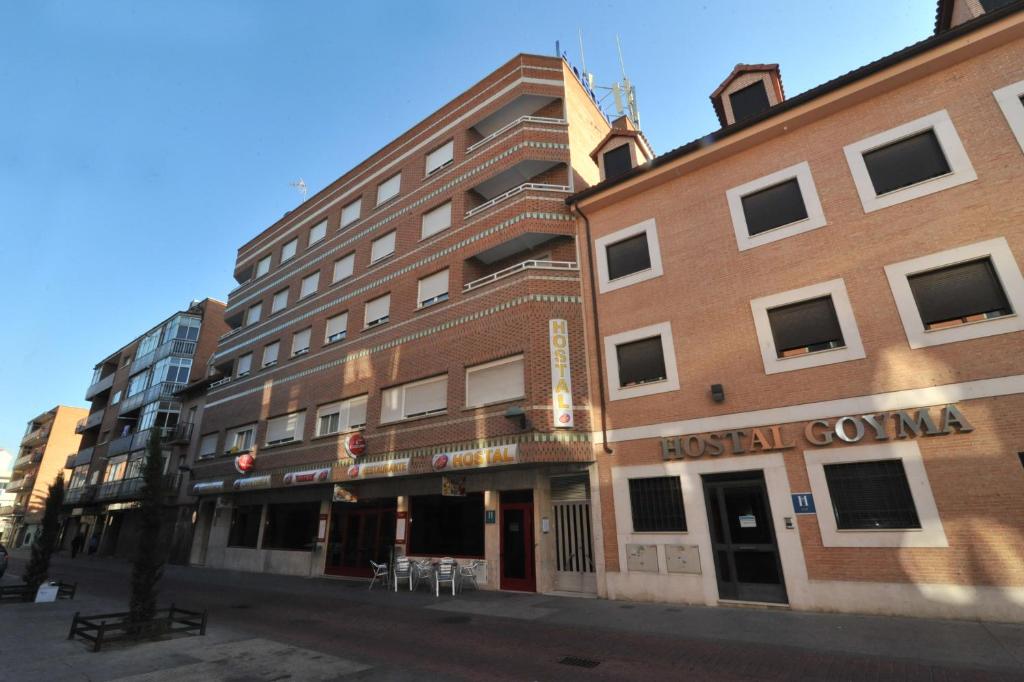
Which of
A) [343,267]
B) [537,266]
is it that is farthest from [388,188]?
[537,266]

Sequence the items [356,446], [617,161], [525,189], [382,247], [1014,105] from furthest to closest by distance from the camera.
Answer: [382,247], [356,446], [525,189], [617,161], [1014,105]

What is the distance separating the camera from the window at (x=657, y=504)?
11164 mm

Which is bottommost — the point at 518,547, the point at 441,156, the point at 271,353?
the point at 518,547

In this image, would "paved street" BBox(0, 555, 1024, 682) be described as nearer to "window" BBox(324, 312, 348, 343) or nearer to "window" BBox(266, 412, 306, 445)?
"window" BBox(266, 412, 306, 445)

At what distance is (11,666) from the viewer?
691 cm

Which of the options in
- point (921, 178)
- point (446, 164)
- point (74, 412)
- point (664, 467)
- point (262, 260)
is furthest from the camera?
point (74, 412)

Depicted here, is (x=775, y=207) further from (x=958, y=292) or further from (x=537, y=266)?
(x=537, y=266)

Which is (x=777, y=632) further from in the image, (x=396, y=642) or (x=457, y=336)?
(x=457, y=336)

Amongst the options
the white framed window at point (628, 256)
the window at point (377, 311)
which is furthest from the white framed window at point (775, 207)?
the window at point (377, 311)

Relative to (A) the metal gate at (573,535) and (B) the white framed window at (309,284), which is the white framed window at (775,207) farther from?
(B) the white framed window at (309,284)

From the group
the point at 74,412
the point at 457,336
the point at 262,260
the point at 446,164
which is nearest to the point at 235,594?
the point at 457,336

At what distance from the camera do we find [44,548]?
14500 millimetres

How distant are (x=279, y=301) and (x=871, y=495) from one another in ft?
87.3

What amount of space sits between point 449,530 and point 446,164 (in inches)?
559
